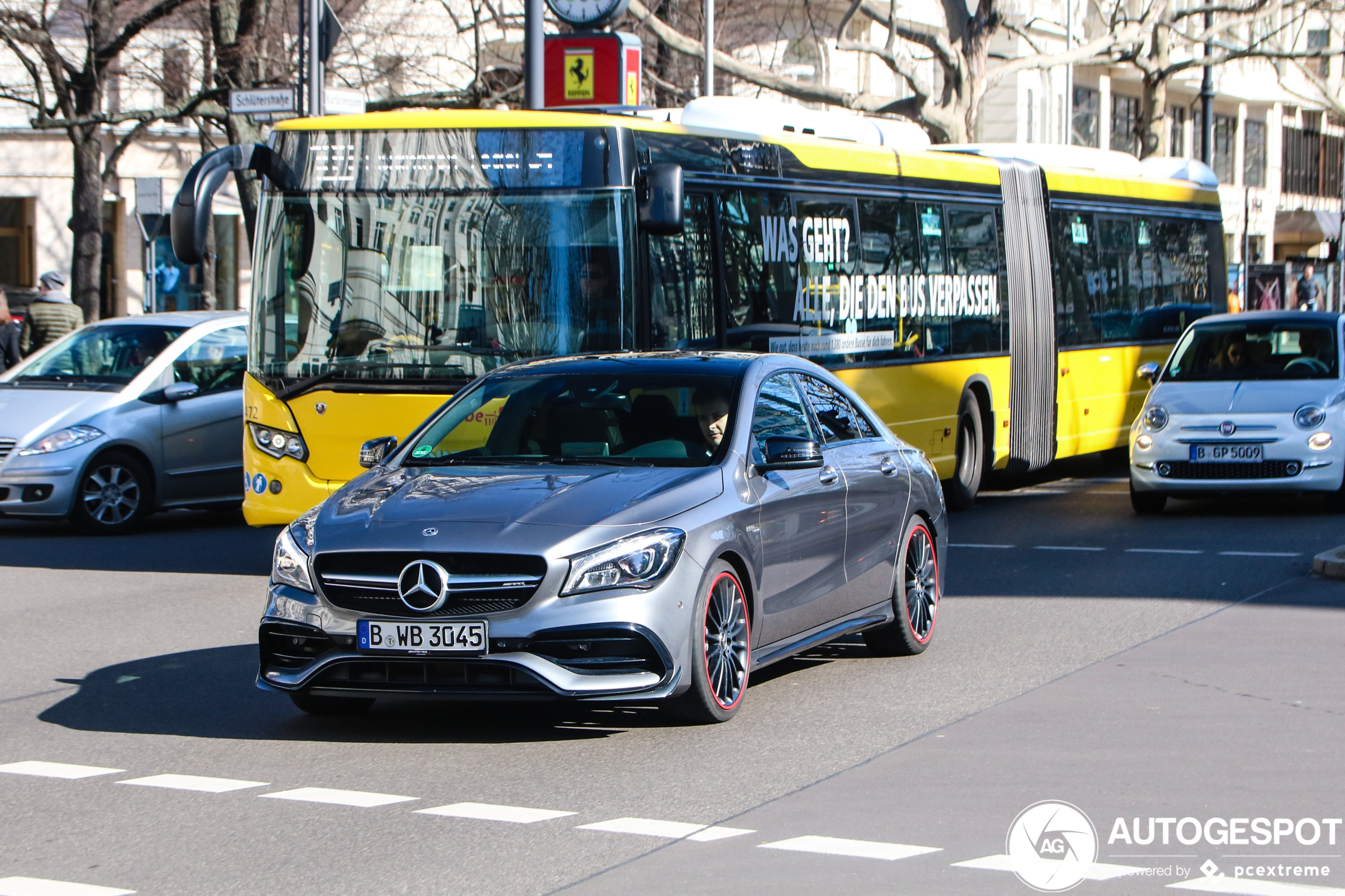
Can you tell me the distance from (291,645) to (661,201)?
17.0 feet

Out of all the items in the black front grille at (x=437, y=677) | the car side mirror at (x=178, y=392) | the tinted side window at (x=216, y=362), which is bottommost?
the black front grille at (x=437, y=677)

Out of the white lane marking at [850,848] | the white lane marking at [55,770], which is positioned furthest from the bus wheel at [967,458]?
the white lane marking at [850,848]

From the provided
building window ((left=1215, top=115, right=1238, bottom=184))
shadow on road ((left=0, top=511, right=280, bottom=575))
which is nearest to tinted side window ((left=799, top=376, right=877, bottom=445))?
shadow on road ((left=0, top=511, right=280, bottom=575))

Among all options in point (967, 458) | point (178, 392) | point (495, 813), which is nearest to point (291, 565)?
point (495, 813)

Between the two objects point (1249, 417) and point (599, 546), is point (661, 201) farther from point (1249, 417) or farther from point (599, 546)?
point (1249, 417)

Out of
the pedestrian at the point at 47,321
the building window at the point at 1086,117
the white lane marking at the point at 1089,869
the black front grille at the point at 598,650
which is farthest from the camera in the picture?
the building window at the point at 1086,117

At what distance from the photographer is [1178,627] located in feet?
33.1

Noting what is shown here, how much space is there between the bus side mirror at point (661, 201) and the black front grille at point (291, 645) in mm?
5064

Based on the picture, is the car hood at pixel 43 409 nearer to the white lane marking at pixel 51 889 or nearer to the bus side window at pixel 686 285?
the bus side window at pixel 686 285

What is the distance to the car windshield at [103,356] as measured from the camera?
15.5 meters

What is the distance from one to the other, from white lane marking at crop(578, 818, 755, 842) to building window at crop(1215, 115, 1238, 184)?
5658cm

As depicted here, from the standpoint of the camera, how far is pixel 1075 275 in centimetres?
1944

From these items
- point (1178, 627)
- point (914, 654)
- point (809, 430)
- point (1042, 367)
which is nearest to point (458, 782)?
point (809, 430)

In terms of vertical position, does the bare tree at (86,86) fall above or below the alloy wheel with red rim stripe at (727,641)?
above
